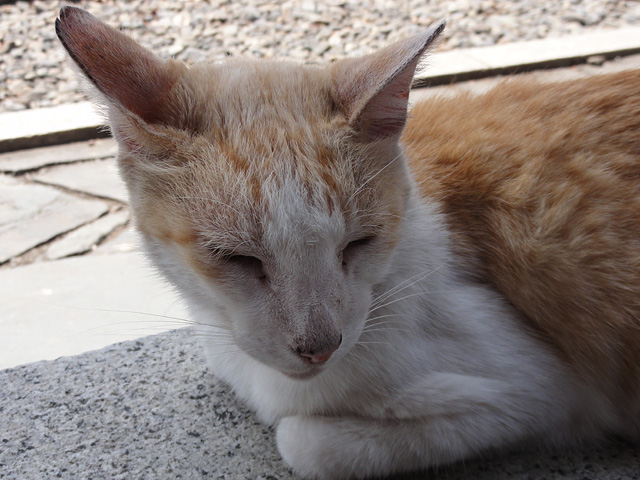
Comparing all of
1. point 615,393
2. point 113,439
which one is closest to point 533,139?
point 615,393

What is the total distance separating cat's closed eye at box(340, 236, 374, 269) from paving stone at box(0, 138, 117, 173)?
3575 millimetres

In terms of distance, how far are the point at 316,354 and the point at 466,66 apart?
15.5 feet

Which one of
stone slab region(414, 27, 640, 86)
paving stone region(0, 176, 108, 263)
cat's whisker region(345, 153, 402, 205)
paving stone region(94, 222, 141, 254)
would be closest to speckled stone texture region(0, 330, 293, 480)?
cat's whisker region(345, 153, 402, 205)

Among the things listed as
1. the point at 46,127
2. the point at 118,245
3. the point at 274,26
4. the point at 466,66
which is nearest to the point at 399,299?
the point at 118,245

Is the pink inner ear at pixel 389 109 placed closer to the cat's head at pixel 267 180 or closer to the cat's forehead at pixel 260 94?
the cat's head at pixel 267 180

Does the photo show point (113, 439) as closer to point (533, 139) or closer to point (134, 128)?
point (134, 128)

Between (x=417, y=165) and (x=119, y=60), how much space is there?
0.98 metres

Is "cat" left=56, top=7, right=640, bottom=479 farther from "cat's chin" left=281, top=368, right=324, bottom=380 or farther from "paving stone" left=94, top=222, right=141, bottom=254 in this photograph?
"paving stone" left=94, top=222, right=141, bottom=254

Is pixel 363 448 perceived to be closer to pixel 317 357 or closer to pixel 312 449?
pixel 312 449

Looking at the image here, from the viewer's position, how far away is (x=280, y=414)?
6.57ft

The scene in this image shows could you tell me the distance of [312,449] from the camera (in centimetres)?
182


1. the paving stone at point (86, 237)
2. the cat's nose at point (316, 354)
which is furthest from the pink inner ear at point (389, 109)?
the paving stone at point (86, 237)

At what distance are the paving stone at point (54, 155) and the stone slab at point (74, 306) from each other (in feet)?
4.21

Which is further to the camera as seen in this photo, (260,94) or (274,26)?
(274,26)
